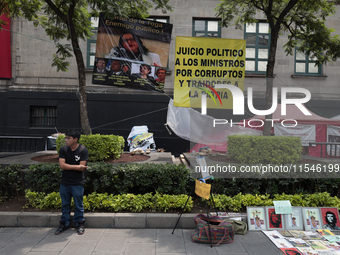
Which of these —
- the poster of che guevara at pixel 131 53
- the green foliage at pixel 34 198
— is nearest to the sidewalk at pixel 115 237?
the green foliage at pixel 34 198

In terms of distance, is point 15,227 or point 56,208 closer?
point 15,227

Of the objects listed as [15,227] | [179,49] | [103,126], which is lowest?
[15,227]

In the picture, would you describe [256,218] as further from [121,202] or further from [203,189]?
[121,202]

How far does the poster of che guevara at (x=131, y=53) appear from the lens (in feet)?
29.9

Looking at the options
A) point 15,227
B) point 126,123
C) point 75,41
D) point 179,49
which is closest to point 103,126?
point 126,123

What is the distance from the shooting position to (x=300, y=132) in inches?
274

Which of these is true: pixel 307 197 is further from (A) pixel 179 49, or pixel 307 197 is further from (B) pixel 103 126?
(B) pixel 103 126

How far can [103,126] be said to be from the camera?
14.7 m

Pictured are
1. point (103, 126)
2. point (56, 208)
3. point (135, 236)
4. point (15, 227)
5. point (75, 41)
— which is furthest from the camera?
point (103, 126)

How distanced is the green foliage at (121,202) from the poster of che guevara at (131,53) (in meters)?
4.50

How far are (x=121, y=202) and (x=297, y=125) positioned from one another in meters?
4.75

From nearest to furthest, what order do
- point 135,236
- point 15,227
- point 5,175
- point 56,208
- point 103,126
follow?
point 135,236 < point 15,227 < point 56,208 < point 5,175 < point 103,126

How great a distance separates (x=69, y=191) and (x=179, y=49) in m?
5.97
